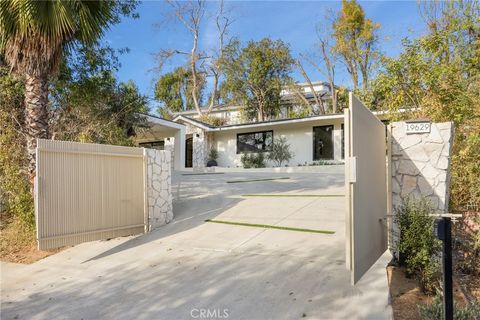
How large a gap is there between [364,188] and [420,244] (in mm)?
1109

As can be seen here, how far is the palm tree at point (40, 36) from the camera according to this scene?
281 inches

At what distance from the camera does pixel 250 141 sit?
2425 cm

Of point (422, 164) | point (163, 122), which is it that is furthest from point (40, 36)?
point (163, 122)

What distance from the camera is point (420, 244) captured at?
459 cm

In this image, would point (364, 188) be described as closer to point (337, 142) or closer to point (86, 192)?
point (86, 192)

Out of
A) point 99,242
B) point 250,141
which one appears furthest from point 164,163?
point 250,141

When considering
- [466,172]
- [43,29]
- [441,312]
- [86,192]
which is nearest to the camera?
[441,312]

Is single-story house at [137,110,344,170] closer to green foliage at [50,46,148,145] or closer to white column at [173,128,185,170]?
white column at [173,128,185,170]

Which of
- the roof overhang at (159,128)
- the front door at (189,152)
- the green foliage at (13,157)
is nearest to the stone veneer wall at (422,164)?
the green foliage at (13,157)

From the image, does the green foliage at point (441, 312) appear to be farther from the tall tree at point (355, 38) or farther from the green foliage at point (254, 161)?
the tall tree at point (355, 38)

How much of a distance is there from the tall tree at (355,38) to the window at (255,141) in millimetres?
8114

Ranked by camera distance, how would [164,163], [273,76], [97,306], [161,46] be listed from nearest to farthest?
[97,306], [164,163], [273,76], [161,46]

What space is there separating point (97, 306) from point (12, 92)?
7053 millimetres

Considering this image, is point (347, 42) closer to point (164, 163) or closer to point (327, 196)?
point (327, 196)
